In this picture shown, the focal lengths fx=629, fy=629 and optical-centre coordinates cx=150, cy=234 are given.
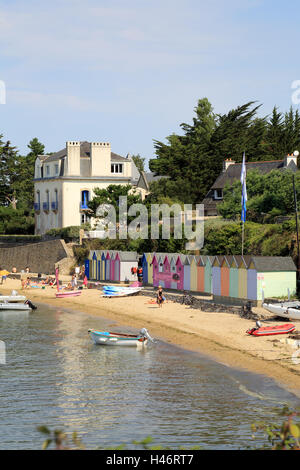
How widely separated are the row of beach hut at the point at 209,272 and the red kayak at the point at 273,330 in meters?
6.07

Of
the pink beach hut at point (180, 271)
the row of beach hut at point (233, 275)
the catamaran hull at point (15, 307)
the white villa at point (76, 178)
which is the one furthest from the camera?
the white villa at point (76, 178)

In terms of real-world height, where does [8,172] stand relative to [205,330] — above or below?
above

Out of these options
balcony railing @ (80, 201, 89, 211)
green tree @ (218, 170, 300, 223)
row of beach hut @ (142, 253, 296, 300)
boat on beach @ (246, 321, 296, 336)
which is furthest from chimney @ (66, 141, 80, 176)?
boat on beach @ (246, 321, 296, 336)

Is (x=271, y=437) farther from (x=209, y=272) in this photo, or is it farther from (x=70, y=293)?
(x=70, y=293)

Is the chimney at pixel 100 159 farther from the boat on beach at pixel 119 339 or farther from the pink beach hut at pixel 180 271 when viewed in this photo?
the boat on beach at pixel 119 339

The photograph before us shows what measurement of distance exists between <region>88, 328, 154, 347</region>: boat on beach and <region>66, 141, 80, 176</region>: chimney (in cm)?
4571

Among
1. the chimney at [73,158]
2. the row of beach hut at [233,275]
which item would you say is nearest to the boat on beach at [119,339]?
the row of beach hut at [233,275]

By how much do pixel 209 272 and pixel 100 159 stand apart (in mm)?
38259


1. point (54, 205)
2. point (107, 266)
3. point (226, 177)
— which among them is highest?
point (226, 177)

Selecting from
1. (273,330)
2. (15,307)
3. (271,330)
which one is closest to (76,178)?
(15,307)

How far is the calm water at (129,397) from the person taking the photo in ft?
64.2

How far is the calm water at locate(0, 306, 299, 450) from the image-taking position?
19578mm

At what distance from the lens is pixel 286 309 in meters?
33.3
